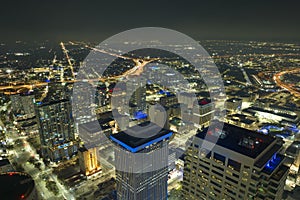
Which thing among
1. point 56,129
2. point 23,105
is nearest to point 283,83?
point 56,129

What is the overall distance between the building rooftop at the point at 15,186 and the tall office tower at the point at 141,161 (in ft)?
8.89

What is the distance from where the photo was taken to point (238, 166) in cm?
551

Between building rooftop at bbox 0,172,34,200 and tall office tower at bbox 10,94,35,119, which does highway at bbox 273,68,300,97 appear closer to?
building rooftop at bbox 0,172,34,200

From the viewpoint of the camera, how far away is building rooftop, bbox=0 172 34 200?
514 centimetres

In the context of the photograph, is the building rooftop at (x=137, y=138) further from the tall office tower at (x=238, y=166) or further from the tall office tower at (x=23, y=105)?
the tall office tower at (x=23, y=105)

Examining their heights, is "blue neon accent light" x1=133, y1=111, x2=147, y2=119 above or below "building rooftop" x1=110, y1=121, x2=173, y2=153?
below

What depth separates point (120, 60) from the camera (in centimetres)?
3909

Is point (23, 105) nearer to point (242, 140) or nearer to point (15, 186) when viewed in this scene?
point (15, 186)

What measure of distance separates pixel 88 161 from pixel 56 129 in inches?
130

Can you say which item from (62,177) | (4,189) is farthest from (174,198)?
(4,189)

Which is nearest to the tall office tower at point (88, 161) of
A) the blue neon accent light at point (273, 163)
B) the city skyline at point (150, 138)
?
the city skyline at point (150, 138)

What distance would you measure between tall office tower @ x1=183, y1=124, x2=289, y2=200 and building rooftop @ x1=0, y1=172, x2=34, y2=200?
199 inches

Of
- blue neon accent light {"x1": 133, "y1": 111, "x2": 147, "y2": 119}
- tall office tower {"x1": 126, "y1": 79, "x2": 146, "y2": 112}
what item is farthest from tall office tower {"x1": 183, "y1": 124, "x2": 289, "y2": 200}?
tall office tower {"x1": 126, "y1": 79, "x2": 146, "y2": 112}

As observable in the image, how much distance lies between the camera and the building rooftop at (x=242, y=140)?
5.46m
